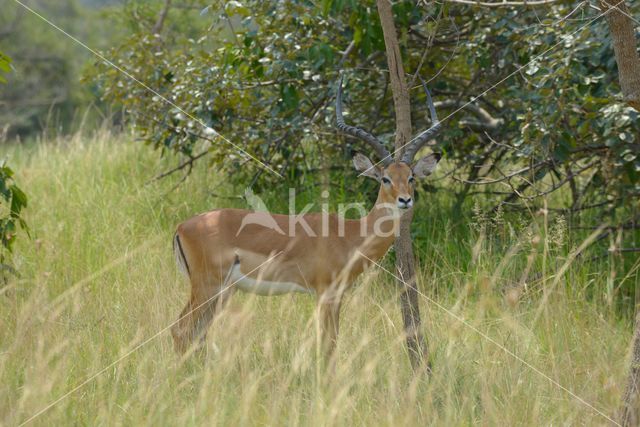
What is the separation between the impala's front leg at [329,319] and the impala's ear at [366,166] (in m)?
0.80

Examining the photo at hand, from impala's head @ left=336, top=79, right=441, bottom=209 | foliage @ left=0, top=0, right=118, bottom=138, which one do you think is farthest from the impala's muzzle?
foliage @ left=0, top=0, right=118, bottom=138

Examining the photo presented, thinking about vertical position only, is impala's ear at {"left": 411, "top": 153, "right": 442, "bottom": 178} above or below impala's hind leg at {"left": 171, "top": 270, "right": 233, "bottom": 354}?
above

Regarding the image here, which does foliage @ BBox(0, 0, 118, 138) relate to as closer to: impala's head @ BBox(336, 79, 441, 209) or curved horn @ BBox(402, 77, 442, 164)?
impala's head @ BBox(336, 79, 441, 209)

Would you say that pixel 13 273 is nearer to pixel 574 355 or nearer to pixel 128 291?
pixel 128 291

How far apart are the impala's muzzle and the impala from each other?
0.46 ft

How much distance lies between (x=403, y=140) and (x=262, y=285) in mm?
1168

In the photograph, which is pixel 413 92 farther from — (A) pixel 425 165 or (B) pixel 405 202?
(B) pixel 405 202

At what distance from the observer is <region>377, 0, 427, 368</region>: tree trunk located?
414cm

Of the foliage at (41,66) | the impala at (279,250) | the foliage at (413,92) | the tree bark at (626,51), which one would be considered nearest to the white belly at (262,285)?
the impala at (279,250)

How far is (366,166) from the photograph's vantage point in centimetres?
516

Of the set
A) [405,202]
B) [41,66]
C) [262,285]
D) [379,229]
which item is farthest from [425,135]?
[41,66]

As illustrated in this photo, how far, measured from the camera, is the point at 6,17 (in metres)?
22.7

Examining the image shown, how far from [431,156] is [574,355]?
4.85ft

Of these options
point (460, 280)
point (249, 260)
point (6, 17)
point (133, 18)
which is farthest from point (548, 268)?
point (6, 17)
